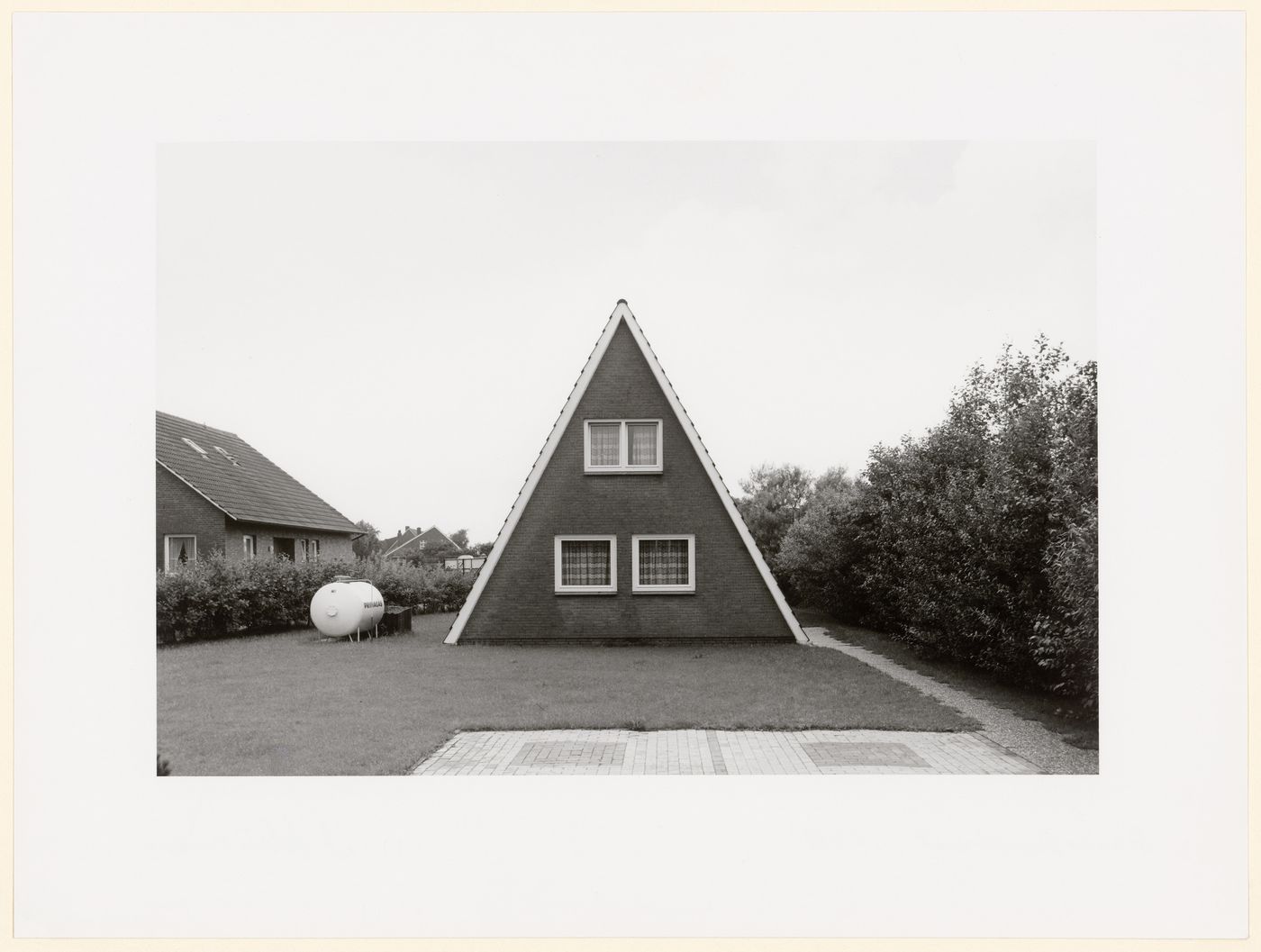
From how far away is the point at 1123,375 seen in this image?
7.46m

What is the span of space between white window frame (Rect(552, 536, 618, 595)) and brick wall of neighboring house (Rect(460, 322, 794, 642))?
8 cm

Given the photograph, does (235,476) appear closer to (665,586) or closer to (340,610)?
(340,610)

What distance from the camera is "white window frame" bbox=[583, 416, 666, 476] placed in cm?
1557

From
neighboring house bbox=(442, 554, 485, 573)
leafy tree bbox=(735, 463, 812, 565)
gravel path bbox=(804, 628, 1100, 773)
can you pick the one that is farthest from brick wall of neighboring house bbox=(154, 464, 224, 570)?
leafy tree bbox=(735, 463, 812, 565)

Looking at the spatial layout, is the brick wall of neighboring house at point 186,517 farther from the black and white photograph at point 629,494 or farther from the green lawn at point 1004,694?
the green lawn at point 1004,694

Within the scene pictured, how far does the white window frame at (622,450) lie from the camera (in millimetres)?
15570

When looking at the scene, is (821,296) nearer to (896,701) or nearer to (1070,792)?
(896,701)

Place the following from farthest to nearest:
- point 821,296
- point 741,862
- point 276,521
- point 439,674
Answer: point 276,521, point 439,674, point 821,296, point 741,862

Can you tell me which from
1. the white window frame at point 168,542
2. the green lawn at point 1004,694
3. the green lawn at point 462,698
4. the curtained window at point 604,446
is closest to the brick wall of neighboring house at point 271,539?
the white window frame at point 168,542

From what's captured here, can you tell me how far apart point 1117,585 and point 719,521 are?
339 inches

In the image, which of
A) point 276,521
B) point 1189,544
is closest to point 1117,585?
point 1189,544

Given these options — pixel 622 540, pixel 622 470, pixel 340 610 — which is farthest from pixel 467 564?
pixel 622 470

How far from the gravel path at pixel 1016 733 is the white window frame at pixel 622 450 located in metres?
5.51

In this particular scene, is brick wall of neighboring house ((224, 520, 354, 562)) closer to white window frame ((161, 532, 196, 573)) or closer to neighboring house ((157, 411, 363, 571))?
neighboring house ((157, 411, 363, 571))
